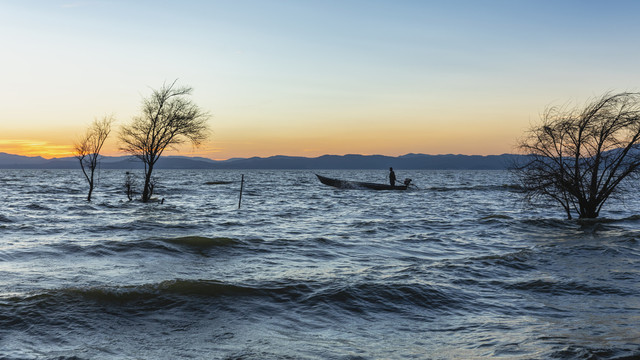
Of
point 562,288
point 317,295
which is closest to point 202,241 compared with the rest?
point 317,295

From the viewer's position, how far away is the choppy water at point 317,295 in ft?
20.0

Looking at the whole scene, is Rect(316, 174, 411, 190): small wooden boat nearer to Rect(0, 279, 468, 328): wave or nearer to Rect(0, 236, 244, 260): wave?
Rect(0, 236, 244, 260): wave

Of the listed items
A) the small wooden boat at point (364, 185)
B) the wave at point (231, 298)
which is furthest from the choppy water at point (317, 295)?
the small wooden boat at point (364, 185)

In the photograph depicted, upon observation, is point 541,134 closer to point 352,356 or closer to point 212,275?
point 212,275

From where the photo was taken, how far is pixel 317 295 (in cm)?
880

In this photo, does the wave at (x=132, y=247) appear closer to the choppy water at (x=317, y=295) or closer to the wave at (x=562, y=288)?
the choppy water at (x=317, y=295)

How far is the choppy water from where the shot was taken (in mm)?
6094

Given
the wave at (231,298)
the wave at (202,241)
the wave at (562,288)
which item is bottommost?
the wave at (202,241)

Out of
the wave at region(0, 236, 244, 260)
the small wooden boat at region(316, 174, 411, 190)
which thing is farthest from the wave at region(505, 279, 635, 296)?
the small wooden boat at region(316, 174, 411, 190)

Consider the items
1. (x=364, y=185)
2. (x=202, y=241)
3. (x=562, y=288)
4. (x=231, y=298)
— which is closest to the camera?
(x=231, y=298)

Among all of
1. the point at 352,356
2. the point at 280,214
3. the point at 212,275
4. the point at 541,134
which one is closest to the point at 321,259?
the point at 212,275

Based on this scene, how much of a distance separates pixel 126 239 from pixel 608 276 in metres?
14.8

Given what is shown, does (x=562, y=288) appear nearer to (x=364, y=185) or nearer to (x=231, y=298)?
(x=231, y=298)

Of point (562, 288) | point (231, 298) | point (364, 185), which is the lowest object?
point (231, 298)
